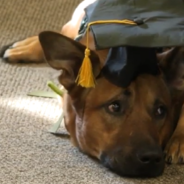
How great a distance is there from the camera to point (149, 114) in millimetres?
1552

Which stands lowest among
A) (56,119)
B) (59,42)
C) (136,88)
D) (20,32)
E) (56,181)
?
(20,32)

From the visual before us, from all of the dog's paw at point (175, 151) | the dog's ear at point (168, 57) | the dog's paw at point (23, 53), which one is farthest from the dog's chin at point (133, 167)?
the dog's paw at point (23, 53)

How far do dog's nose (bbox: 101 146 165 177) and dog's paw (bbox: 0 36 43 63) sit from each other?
99 centimetres

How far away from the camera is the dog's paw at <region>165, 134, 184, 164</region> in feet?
5.30

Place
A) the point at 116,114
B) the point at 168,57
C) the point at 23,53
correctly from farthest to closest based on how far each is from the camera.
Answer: the point at 23,53
the point at 168,57
the point at 116,114

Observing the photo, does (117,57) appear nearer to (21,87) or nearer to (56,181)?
(56,181)

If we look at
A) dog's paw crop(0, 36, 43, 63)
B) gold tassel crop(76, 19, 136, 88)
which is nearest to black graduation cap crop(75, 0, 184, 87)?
gold tassel crop(76, 19, 136, 88)

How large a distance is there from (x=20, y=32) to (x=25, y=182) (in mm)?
1330

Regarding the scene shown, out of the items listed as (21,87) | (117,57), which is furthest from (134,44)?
(21,87)

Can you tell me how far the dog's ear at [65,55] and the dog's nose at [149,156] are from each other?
0.30 meters

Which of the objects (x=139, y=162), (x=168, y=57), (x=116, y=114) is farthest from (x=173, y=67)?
(x=139, y=162)

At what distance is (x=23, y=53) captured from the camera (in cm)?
239

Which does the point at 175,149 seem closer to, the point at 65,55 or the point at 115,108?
the point at 115,108

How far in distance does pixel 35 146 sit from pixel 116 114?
1.06ft
